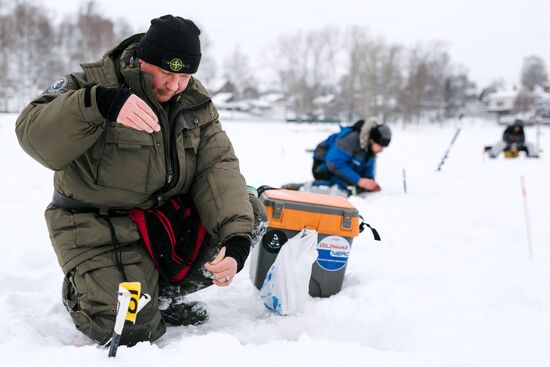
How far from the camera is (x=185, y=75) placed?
92.9 inches

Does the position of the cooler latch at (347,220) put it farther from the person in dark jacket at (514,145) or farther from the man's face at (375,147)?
the person in dark jacket at (514,145)

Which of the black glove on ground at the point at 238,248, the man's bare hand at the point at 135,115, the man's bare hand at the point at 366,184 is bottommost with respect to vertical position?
the man's bare hand at the point at 366,184

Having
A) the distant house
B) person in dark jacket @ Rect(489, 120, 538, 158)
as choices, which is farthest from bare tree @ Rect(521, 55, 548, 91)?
person in dark jacket @ Rect(489, 120, 538, 158)

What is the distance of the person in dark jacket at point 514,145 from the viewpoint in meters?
12.9

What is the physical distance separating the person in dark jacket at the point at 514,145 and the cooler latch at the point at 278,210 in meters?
11.5

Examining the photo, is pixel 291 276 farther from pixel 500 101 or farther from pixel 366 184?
pixel 500 101

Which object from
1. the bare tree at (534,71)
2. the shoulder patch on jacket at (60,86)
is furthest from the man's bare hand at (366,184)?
the bare tree at (534,71)

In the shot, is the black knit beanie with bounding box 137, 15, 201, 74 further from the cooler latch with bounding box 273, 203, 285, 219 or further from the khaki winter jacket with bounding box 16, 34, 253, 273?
the cooler latch with bounding box 273, 203, 285, 219

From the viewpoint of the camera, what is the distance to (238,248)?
2270 mm

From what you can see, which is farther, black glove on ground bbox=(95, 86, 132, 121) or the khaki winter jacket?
the khaki winter jacket

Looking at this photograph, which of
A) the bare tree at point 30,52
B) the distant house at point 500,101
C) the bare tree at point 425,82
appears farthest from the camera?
the distant house at point 500,101

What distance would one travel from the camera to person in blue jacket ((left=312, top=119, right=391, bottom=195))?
6.13 m

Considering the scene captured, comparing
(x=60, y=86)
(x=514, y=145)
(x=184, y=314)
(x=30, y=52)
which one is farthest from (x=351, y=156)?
(x=30, y=52)

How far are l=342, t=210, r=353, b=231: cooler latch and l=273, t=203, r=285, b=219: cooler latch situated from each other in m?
0.38
